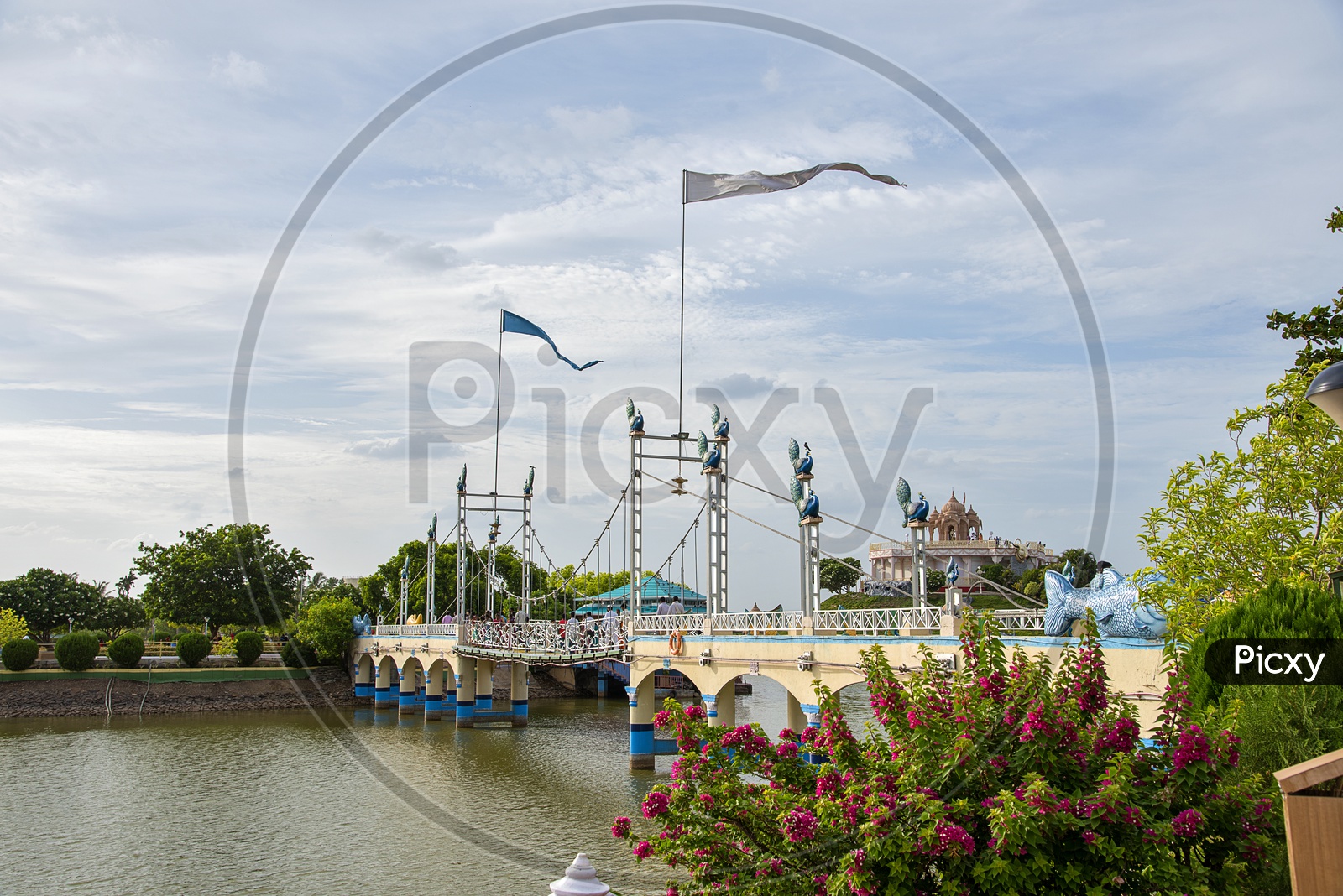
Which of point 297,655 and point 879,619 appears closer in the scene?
point 879,619

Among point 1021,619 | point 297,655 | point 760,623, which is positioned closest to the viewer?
point 1021,619

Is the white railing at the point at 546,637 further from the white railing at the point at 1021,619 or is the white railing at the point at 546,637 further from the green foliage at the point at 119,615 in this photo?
the green foliage at the point at 119,615

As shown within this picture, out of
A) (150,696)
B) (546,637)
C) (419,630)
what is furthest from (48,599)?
(546,637)

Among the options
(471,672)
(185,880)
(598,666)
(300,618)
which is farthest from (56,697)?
(185,880)

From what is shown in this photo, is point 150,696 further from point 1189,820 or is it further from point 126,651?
point 1189,820

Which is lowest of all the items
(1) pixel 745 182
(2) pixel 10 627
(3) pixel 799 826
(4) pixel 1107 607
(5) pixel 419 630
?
(3) pixel 799 826

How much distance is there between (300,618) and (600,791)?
54.3m

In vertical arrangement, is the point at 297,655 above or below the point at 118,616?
below

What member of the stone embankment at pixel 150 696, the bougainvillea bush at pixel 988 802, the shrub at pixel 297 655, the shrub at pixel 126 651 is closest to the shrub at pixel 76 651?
the stone embankment at pixel 150 696

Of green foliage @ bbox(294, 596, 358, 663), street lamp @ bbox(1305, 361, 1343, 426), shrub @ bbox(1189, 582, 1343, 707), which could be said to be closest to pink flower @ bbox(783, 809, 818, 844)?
shrub @ bbox(1189, 582, 1343, 707)

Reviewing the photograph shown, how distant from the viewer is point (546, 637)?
48.5 meters

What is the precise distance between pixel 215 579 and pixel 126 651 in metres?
→ 13.7

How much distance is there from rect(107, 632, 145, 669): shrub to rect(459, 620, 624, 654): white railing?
88.3ft

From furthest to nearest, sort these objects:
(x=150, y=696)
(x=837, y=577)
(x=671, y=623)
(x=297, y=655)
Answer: (x=837, y=577) → (x=297, y=655) → (x=150, y=696) → (x=671, y=623)
